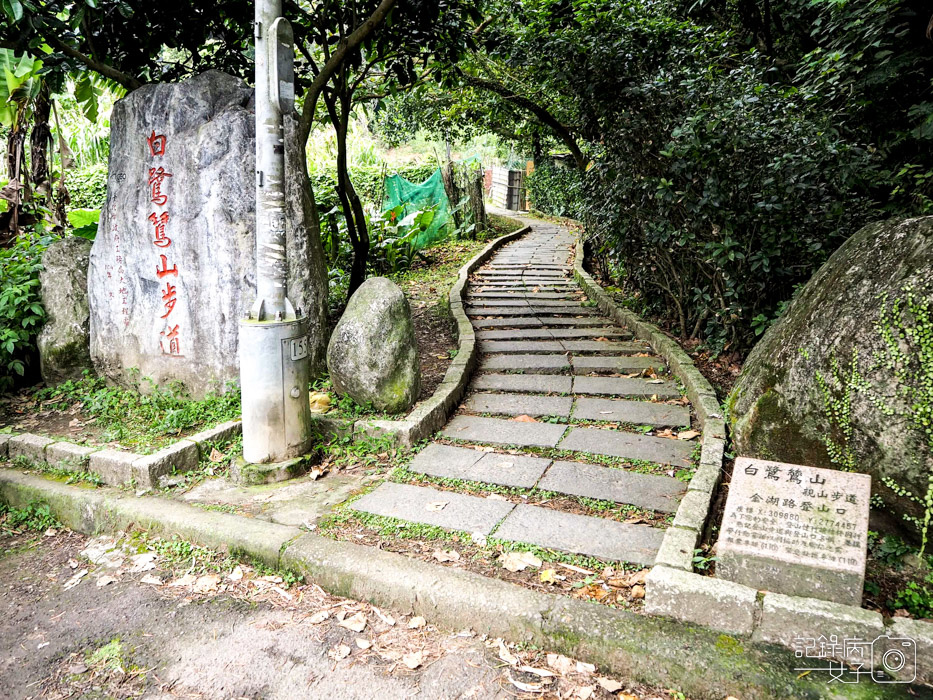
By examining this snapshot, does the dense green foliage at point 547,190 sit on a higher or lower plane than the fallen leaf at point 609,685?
higher

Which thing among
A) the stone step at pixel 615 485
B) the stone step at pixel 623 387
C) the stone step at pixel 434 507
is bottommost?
the stone step at pixel 434 507

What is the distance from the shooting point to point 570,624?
9.11 feet

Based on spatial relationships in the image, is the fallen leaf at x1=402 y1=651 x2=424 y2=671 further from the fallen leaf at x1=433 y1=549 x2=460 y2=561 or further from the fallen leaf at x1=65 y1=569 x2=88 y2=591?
the fallen leaf at x1=65 y1=569 x2=88 y2=591

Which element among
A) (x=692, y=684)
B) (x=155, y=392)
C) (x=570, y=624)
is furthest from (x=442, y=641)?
(x=155, y=392)

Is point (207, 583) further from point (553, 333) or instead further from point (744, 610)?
point (553, 333)

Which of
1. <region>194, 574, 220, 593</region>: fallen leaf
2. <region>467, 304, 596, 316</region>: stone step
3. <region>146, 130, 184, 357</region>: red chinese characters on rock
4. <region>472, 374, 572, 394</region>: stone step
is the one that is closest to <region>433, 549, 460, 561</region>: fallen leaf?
<region>194, 574, 220, 593</region>: fallen leaf

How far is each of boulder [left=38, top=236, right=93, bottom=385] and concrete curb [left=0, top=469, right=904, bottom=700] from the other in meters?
2.86

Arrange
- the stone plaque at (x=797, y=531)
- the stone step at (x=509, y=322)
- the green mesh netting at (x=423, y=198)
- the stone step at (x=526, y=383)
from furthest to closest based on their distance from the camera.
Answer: the green mesh netting at (x=423, y=198)
the stone step at (x=509, y=322)
the stone step at (x=526, y=383)
the stone plaque at (x=797, y=531)

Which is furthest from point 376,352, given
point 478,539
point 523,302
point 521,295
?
A: point 521,295

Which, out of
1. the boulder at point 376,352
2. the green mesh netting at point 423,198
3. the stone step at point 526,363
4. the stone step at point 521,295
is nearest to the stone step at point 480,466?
the boulder at point 376,352

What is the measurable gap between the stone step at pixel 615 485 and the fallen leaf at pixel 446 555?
94cm

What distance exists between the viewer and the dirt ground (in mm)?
2641

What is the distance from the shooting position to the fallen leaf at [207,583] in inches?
134

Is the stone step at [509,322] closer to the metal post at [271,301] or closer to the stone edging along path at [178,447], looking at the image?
the stone edging along path at [178,447]
